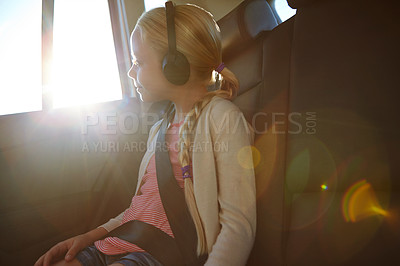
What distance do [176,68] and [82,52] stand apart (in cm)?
116

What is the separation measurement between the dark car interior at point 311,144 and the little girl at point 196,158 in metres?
0.09

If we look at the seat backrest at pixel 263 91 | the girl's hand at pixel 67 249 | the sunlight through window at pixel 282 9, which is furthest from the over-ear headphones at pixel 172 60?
the girl's hand at pixel 67 249

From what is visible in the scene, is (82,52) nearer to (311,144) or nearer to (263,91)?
(263,91)

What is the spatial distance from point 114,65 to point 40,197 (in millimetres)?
975

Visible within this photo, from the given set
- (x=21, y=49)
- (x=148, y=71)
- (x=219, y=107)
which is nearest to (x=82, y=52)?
(x=21, y=49)

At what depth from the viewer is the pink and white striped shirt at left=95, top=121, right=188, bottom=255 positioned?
0.71 m

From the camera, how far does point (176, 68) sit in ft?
2.36

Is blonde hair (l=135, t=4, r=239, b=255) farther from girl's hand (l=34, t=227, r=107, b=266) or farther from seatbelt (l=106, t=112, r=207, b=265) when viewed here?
girl's hand (l=34, t=227, r=107, b=266)

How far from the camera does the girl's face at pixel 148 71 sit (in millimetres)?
774

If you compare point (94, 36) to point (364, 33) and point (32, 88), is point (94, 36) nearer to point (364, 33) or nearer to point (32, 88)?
point (32, 88)

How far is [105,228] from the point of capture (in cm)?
84

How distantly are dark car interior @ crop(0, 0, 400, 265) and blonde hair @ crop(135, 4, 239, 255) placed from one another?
0.17 metres

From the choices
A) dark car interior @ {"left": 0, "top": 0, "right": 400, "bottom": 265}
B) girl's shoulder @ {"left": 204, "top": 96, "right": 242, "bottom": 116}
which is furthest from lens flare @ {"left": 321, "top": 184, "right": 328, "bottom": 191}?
girl's shoulder @ {"left": 204, "top": 96, "right": 242, "bottom": 116}

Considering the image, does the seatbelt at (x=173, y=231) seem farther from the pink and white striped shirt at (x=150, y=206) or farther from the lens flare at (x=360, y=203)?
the lens flare at (x=360, y=203)
